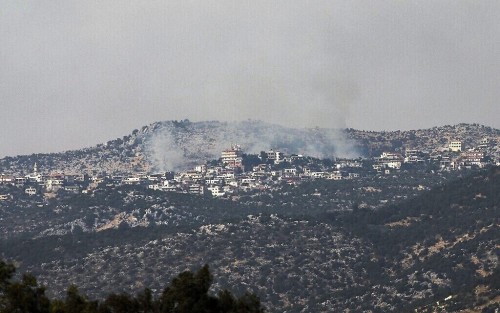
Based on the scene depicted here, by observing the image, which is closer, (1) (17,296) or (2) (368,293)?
(1) (17,296)

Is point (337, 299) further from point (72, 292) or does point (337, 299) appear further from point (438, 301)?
point (72, 292)

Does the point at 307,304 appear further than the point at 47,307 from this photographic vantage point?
Yes

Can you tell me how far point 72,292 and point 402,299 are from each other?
107m

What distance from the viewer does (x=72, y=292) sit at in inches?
3600

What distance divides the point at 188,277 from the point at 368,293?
109m

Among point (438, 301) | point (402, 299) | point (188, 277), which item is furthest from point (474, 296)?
point (188, 277)

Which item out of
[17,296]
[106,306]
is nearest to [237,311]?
[106,306]

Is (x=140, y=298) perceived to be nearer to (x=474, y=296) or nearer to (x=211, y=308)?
(x=211, y=308)

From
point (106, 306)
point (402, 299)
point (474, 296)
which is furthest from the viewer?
point (402, 299)

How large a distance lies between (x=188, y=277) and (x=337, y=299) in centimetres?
10805

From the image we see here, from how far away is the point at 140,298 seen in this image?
9094cm

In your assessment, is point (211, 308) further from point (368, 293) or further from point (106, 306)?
point (368, 293)

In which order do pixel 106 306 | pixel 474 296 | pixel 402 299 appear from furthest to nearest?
pixel 402 299 → pixel 474 296 → pixel 106 306

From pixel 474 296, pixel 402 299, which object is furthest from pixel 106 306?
pixel 402 299
